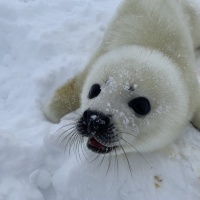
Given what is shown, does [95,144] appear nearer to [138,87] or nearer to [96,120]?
[96,120]

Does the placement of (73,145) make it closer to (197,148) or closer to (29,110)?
(29,110)

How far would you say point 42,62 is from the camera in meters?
3.72

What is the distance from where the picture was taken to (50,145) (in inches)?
103

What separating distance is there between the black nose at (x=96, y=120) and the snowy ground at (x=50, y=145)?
0.34 meters

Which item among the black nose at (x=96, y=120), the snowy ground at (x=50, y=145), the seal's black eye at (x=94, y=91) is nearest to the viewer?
the black nose at (x=96, y=120)

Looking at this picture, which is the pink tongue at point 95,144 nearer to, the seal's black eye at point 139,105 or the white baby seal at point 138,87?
the white baby seal at point 138,87

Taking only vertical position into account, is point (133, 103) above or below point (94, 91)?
above

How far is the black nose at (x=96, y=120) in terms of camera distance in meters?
2.27

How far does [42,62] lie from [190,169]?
5.70ft

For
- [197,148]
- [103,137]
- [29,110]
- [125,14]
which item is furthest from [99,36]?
[103,137]

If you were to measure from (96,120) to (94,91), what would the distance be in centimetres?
45

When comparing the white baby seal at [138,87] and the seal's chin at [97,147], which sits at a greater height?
the white baby seal at [138,87]

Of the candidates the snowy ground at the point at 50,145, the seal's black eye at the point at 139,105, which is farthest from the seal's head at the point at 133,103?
the snowy ground at the point at 50,145

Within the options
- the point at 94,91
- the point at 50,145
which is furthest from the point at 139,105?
the point at 50,145
